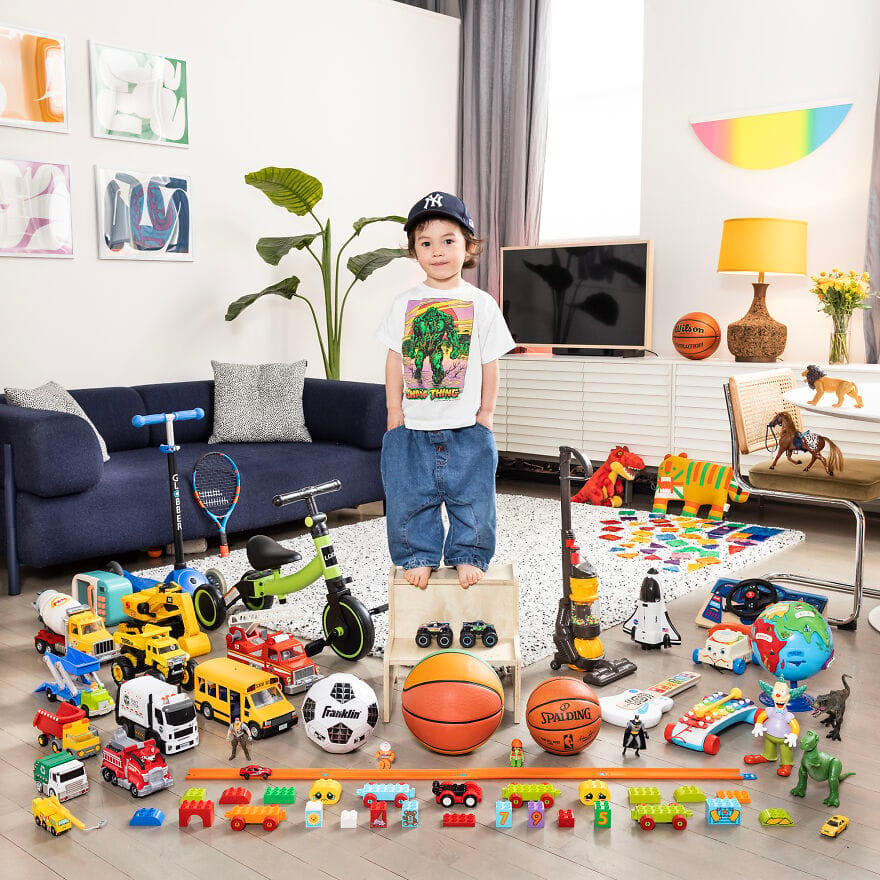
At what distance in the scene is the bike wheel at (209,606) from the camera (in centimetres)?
298

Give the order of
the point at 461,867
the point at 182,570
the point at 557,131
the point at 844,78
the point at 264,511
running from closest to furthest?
the point at 461,867
the point at 182,570
the point at 264,511
the point at 844,78
the point at 557,131

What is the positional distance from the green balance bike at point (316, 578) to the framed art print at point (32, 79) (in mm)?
2445

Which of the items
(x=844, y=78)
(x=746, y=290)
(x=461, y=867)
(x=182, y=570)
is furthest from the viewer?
(x=746, y=290)

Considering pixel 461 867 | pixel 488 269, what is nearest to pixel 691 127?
pixel 488 269

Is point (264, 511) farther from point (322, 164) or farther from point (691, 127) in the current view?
point (691, 127)

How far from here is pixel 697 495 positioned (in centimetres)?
466

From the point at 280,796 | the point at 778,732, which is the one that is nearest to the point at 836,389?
the point at 778,732

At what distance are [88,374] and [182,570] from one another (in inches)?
68.7

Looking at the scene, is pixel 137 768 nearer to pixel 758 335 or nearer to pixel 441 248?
pixel 441 248

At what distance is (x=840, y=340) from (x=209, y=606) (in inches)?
126

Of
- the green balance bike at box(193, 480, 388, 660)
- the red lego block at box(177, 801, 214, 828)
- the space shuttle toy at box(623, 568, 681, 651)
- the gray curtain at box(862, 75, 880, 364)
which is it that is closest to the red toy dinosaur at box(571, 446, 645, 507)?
the gray curtain at box(862, 75, 880, 364)

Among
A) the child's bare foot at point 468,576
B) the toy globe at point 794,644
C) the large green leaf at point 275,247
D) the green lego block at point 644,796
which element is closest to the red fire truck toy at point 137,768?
the child's bare foot at point 468,576

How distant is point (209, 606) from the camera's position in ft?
9.86

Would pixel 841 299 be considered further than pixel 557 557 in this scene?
Yes
